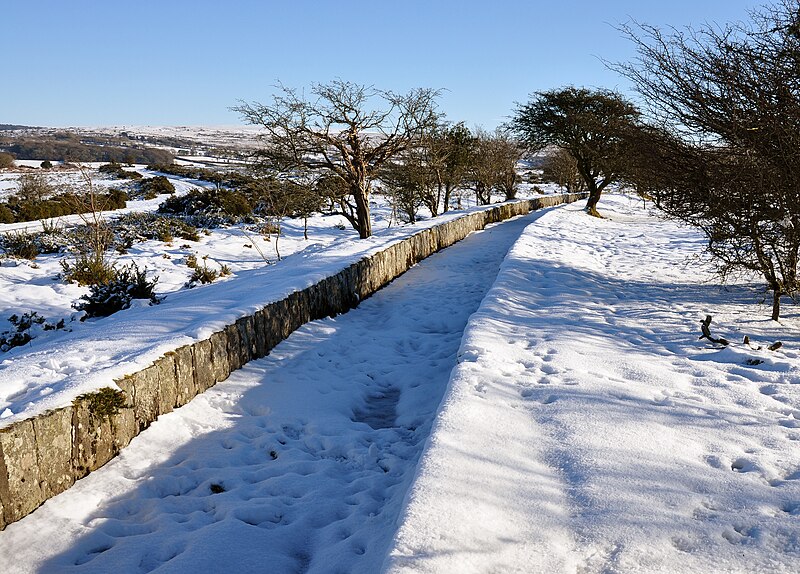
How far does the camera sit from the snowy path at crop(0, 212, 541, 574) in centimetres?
294

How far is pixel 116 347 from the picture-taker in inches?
192

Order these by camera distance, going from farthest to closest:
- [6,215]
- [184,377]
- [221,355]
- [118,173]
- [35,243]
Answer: [118,173], [6,215], [35,243], [221,355], [184,377]

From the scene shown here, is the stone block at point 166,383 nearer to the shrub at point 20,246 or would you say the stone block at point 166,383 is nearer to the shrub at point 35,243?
the shrub at point 20,246


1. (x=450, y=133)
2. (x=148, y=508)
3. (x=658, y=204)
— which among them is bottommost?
(x=148, y=508)

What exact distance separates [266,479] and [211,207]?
23.9 metres

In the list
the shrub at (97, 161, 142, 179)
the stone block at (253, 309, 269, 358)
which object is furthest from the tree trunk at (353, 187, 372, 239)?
the shrub at (97, 161, 142, 179)

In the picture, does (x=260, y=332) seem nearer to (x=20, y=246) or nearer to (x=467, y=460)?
(x=467, y=460)

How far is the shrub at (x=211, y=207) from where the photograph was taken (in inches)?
968

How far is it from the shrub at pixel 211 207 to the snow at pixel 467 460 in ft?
61.1

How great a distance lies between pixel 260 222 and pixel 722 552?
20316 millimetres

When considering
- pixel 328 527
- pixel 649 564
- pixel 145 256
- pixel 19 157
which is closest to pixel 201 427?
pixel 328 527

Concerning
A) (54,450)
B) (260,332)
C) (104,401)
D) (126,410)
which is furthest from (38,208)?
(54,450)

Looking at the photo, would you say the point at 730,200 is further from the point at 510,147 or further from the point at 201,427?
the point at 510,147

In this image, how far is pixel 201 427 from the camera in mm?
4441
